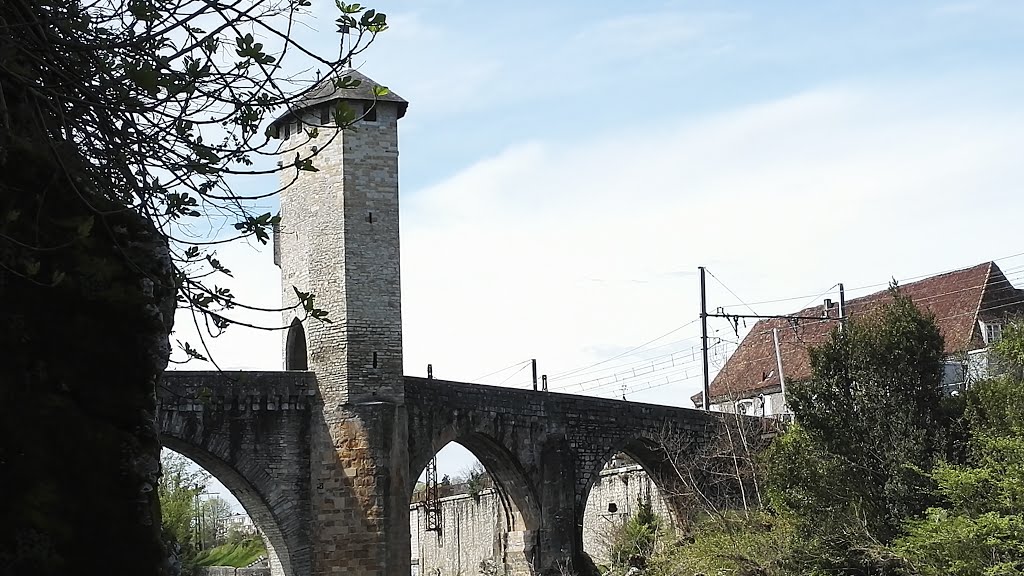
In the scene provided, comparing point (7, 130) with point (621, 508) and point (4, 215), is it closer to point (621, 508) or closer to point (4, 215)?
point (4, 215)

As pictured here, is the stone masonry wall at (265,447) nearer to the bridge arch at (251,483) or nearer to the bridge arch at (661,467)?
the bridge arch at (251,483)

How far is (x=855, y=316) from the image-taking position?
108ft

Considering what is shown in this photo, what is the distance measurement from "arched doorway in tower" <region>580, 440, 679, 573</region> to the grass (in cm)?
1050

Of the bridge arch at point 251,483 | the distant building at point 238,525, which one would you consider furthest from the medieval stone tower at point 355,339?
the distant building at point 238,525

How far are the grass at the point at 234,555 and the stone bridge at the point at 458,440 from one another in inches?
531

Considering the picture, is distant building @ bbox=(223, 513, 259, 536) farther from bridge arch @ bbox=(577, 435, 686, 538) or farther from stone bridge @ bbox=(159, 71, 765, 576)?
stone bridge @ bbox=(159, 71, 765, 576)

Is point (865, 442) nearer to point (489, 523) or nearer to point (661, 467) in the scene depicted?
point (661, 467)

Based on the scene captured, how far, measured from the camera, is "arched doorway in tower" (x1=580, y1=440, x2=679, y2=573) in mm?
26188

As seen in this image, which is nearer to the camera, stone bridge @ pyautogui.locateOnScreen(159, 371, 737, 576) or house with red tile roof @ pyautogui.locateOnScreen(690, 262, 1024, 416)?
stone bridge @ pyautogui.locateOnScreen(159, 371, 737, 576)

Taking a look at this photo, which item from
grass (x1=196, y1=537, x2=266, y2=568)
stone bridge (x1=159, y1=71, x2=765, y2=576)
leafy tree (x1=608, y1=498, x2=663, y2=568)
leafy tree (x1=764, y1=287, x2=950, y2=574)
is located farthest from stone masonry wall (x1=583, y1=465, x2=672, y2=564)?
grass (x1=196, y1=537, x2=266, y2=568)

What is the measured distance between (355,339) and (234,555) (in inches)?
710

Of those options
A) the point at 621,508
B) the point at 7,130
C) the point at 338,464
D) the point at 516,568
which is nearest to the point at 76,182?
the point at 7,130

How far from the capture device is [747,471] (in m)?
26.4

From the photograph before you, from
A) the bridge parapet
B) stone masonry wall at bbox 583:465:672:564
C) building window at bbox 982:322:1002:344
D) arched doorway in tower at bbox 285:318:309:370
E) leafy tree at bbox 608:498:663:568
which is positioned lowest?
leafy tree at bbox 608:498:663:568
